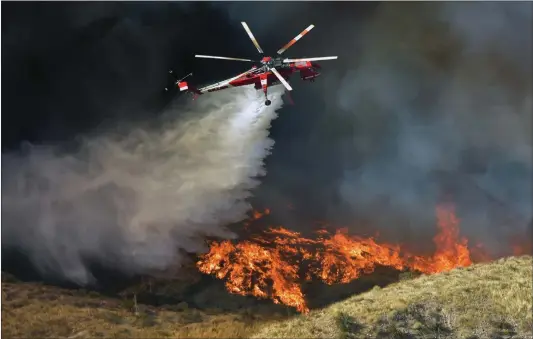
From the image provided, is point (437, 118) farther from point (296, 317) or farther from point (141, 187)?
point (141, 187)

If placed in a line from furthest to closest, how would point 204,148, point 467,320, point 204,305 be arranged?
point 204,148, point 204,305, point 467,320

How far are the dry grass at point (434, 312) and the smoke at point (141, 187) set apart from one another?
313 centimetres

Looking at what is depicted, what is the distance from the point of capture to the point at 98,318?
10.5 metres

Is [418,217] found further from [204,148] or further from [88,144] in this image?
[88,144]

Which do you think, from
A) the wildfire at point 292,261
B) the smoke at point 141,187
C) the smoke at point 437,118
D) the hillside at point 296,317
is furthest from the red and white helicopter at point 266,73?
the hillside at point 296,317

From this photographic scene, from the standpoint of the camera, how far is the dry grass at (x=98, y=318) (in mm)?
10258

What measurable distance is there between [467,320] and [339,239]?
3.35m

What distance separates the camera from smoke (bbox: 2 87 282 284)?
11.0 meters

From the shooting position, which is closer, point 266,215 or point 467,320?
point 467,320

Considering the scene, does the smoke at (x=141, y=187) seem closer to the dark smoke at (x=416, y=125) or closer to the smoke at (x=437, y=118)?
the dark smoke at (x=416, y=125)

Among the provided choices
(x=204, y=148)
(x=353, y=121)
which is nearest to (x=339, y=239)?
(x=353, y=121)

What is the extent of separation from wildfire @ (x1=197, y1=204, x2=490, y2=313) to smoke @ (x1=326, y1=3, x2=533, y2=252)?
0.68 metres

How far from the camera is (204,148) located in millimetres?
11477

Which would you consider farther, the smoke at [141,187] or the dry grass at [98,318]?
the smoke at [141,187]
